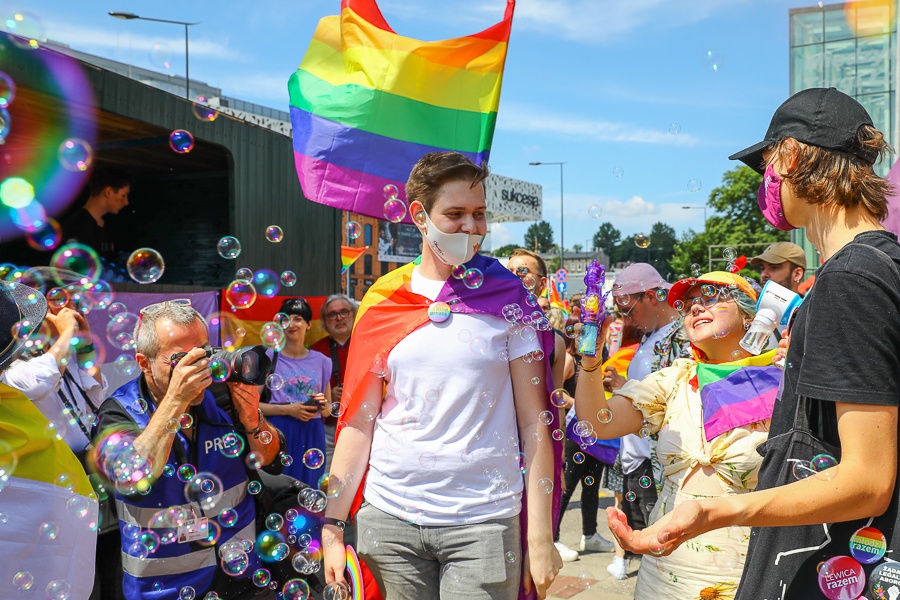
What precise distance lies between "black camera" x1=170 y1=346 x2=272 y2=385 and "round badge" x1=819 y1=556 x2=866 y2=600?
176 centimetres

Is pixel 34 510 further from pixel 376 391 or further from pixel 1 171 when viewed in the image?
pixel 1 171

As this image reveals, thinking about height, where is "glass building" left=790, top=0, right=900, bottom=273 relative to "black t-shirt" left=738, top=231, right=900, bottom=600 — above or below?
above

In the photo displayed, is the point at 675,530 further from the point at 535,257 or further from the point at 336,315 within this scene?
the point at 336,315

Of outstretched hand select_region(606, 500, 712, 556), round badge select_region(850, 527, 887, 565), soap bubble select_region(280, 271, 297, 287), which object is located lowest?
round badge select_region(850, 527, 887, 565)

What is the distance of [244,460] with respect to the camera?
113 inches

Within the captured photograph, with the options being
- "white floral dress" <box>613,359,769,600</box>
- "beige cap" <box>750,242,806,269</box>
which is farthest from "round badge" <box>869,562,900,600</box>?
"beige cap" <box>750,242,806,269</box>

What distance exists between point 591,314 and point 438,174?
0.72 metres

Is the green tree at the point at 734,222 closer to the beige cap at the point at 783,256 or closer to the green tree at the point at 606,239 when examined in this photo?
the green tree at the point at 606,239

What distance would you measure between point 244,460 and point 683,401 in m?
1.69

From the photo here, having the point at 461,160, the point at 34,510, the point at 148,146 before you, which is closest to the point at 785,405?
the point at 461,160

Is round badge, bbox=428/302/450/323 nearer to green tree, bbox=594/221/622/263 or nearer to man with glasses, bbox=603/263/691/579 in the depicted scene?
man with glasses, bbox=603/263/691/579

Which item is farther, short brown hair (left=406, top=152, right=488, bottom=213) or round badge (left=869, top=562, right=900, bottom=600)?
short brown hair (left=406, top=152, right=488, bottom=213)

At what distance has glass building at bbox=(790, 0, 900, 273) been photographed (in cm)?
1723

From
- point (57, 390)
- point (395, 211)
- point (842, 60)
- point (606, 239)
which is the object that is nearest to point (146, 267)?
point (57, 390)
